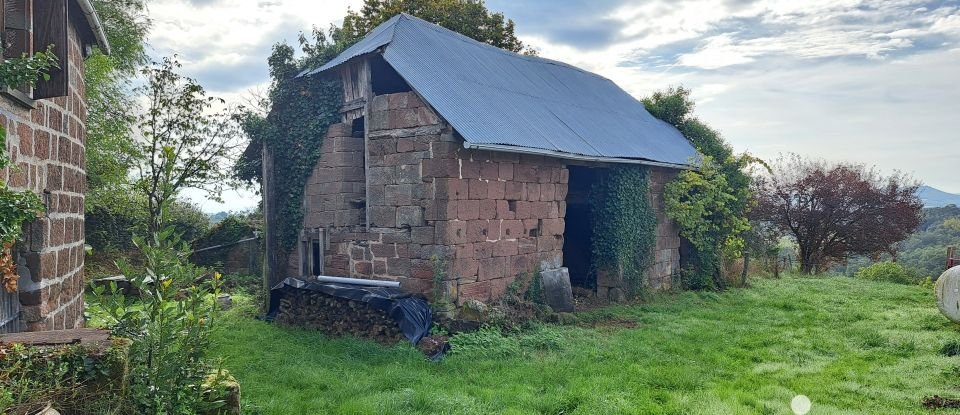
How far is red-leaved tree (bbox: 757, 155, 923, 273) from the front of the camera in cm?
2384

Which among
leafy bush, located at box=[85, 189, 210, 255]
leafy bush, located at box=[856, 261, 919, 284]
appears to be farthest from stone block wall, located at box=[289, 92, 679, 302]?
leafy bush, located at box=[856, 261, 919, 284]

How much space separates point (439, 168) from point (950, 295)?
8.52 m

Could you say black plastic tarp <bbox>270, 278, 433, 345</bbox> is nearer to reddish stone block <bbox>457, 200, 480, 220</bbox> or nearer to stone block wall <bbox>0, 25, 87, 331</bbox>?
reddish stone block <bbox>457, 200, 480, 220</bbox>

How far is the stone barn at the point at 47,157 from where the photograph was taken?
4043 mm

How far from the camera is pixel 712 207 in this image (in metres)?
15.5

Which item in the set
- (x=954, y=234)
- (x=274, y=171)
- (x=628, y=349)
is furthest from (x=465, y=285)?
(x=954, y=234)

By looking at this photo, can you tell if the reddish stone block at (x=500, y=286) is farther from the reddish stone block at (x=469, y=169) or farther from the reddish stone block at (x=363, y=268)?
the reddish stone block at (x=363, y=268)

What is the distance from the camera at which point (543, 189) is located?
11266 mm

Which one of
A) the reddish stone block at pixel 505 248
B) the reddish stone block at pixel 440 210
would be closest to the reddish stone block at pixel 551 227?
the reddish stone block at pixel 505 248

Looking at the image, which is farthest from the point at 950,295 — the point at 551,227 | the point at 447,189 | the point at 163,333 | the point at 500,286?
the point at 163,333

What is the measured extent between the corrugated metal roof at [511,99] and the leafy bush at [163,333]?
5517mm

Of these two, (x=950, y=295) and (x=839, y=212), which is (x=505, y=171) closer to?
(x=950, y=295)

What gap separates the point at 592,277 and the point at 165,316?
11.1 meters

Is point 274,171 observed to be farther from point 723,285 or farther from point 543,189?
point 723,285
